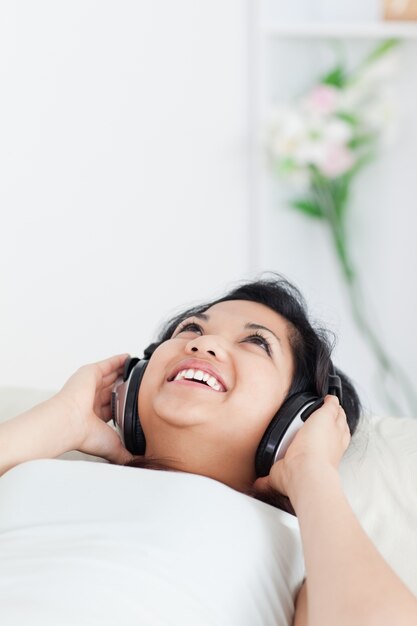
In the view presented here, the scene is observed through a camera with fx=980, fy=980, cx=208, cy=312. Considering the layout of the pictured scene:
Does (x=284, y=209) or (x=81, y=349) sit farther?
(x=284, y=209)

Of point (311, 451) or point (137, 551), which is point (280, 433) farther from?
point (137, 551)

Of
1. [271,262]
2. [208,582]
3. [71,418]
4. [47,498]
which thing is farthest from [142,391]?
[271,262]

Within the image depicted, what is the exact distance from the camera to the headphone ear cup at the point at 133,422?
1438 millimetres

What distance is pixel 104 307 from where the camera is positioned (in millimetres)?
3039

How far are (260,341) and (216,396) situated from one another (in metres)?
0.14

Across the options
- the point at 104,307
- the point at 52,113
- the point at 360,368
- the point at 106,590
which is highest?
the point at 52,113

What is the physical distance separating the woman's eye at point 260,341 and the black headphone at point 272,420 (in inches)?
3.2

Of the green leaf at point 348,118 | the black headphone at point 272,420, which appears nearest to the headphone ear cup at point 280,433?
the black headphone at point 272,420

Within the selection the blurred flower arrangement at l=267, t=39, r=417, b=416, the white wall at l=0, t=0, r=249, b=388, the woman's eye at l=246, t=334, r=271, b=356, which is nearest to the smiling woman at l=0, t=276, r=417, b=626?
the woman's eye at l=246, t=334, r=271, b=356

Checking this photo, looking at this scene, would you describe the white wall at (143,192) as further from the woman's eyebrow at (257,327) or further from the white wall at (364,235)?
the woman's eyebrow at (257,327)

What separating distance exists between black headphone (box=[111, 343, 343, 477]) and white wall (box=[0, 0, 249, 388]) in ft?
4.58

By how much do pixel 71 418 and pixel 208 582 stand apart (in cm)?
45

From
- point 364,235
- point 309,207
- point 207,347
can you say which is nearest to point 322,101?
point 309,207

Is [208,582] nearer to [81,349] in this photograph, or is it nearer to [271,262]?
[81,349]
